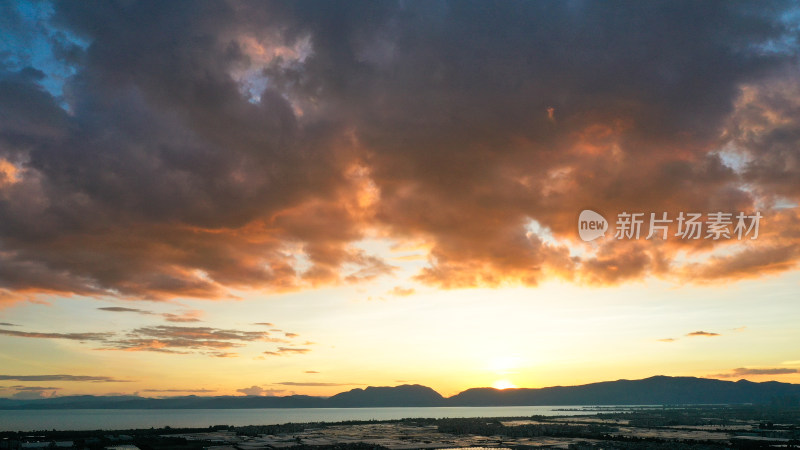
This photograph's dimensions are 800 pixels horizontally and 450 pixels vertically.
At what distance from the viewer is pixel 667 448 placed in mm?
80938

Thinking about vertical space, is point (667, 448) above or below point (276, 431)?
above

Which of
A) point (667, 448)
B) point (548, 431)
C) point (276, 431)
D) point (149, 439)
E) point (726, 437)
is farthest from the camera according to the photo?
point (276, 431)

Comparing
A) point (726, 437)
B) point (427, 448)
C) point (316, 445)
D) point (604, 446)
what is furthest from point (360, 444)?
point (726, 437)

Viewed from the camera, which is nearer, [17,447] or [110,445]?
[17,447]

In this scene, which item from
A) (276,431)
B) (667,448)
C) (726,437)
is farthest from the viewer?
(276,431)

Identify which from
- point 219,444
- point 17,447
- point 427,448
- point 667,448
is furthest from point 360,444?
point 17,447

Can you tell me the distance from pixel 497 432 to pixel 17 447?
4029 inches

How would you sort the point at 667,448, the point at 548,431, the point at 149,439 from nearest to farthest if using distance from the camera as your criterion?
the point at 667,448, the point at 149,439, the point at 548,431

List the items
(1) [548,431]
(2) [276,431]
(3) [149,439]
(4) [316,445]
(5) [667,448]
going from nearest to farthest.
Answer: (5) [667,448] < (4) [316,445] < (3) [149,439] < (1) [548,431] < (2) [276,431]

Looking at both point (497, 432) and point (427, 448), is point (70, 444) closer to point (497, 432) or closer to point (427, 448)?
point (427, 448)

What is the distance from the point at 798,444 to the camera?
86438 mm

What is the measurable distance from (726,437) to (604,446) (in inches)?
1353

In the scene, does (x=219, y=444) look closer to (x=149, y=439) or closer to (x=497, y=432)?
(x=149, y=439)

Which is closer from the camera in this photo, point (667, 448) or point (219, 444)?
point (667, 448)
